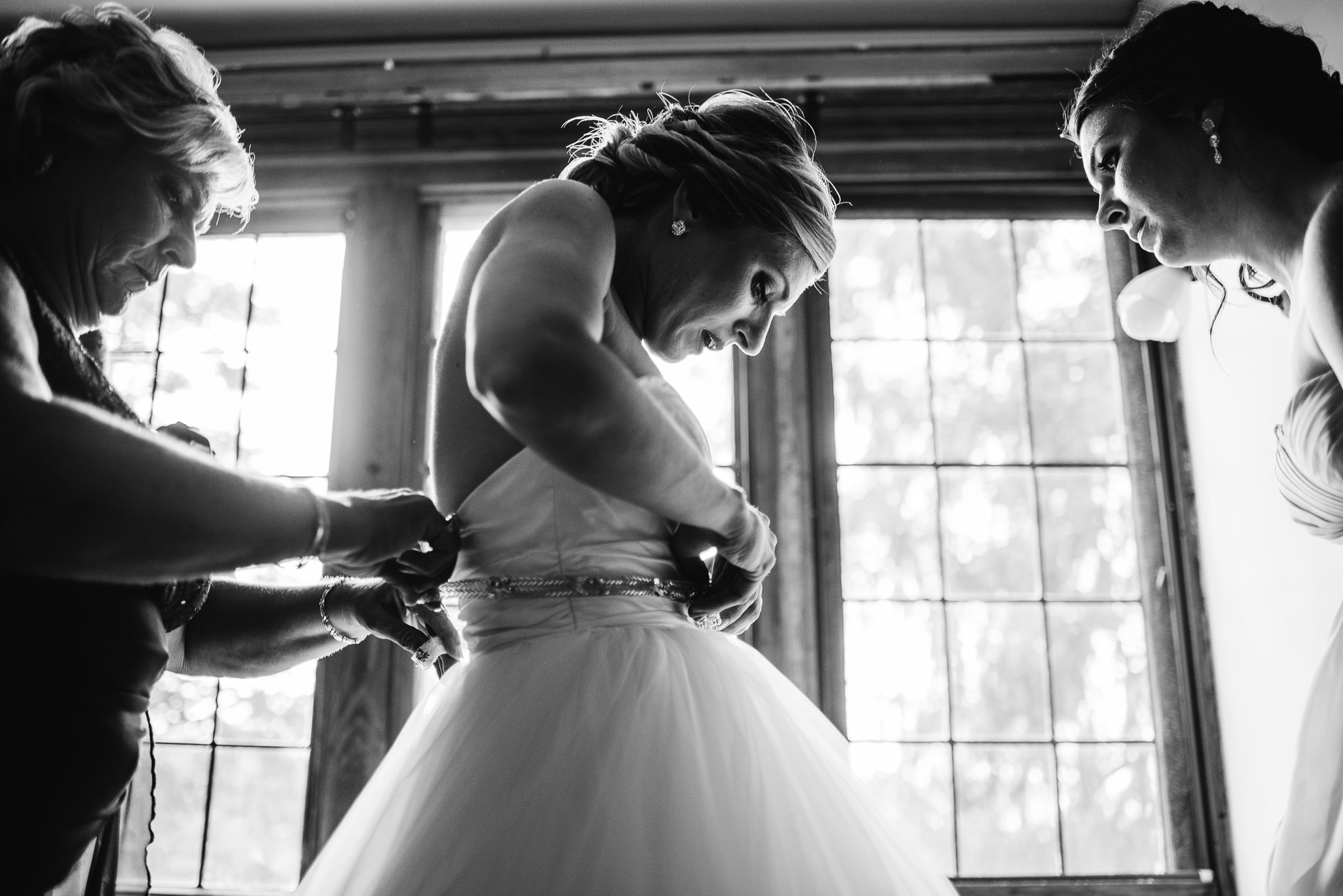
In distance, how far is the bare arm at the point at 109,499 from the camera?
0.82m

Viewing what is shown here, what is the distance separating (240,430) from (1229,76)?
96.4 inches

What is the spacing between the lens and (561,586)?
39.0 inches

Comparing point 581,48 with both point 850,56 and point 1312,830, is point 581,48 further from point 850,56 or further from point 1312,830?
point 1312,830

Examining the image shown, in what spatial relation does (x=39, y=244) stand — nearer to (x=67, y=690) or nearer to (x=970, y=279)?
(x=67, y=690)

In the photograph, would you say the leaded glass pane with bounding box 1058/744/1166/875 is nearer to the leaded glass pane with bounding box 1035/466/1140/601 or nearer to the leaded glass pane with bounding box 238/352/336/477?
the leaded glass pane with bounding box 1035/466/1140/601

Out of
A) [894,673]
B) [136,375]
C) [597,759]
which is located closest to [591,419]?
[597,759]

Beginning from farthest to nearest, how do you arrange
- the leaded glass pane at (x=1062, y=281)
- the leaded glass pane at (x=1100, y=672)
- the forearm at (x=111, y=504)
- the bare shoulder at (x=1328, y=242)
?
1. the leaded glass pane at (x=1062, y=281)
2. the leaded glass pane at (x=1100, y=672)
3. the bare shoulder at (x=1328, y=242)
4. the forearm at (x=111, y=504)

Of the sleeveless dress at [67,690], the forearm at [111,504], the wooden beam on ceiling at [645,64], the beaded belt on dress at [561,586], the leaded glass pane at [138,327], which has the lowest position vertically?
the sleeveless dress at [67,690]

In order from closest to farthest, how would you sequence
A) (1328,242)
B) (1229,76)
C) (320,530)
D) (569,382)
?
(569,382), (320,530), (1328,242), (1229,76)

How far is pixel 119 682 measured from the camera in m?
1.02

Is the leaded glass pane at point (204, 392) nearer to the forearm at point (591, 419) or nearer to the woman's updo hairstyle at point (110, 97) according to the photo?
the woman's updo hairstyle at point (110, 97)

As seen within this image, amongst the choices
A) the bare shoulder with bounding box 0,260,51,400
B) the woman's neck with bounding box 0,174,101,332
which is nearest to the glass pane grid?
the woman's neck with bounding box 0,174,101,332

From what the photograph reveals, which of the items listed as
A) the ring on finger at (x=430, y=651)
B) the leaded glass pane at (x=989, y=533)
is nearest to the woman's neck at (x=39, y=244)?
the ring on finger at (x=430, y=651)

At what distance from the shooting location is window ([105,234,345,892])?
2578 mm
